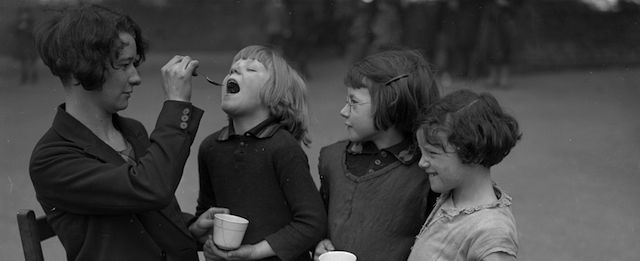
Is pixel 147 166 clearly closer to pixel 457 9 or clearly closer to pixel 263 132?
pixel 263 132

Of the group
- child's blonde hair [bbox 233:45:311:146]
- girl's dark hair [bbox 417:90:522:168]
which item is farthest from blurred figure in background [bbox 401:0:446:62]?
girl's dark hair [bbox 417:90:522:168]

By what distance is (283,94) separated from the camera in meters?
2.41

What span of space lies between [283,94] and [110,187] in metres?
0.59

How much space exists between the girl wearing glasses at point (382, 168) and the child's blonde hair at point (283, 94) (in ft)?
0.56

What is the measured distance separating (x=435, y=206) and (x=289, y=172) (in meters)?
0.41

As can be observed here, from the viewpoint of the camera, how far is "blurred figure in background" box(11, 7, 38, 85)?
13.5 feet

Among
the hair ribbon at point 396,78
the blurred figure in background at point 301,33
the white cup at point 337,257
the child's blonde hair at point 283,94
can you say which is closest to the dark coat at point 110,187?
the child's blonde hair at point 283,94

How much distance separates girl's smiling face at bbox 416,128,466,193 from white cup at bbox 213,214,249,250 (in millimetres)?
503

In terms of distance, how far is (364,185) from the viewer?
2.32 metres

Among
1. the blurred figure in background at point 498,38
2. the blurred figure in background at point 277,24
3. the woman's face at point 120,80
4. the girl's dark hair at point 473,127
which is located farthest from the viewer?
the blurred figure in background at point 277,24

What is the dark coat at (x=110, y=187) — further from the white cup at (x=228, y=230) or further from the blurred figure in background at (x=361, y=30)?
the blurred figure in background at (x=361, y=30)

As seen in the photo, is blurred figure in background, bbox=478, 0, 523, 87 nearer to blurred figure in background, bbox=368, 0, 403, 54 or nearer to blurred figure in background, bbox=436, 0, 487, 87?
blurred figure in background, bbox=436, 0, 487, 87

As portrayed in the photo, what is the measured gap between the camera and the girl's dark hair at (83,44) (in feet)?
6.86

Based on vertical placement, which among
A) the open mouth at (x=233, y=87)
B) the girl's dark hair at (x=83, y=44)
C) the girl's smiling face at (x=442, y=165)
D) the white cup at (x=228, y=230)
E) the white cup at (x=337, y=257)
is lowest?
the white cup at (x=337, y=257)
